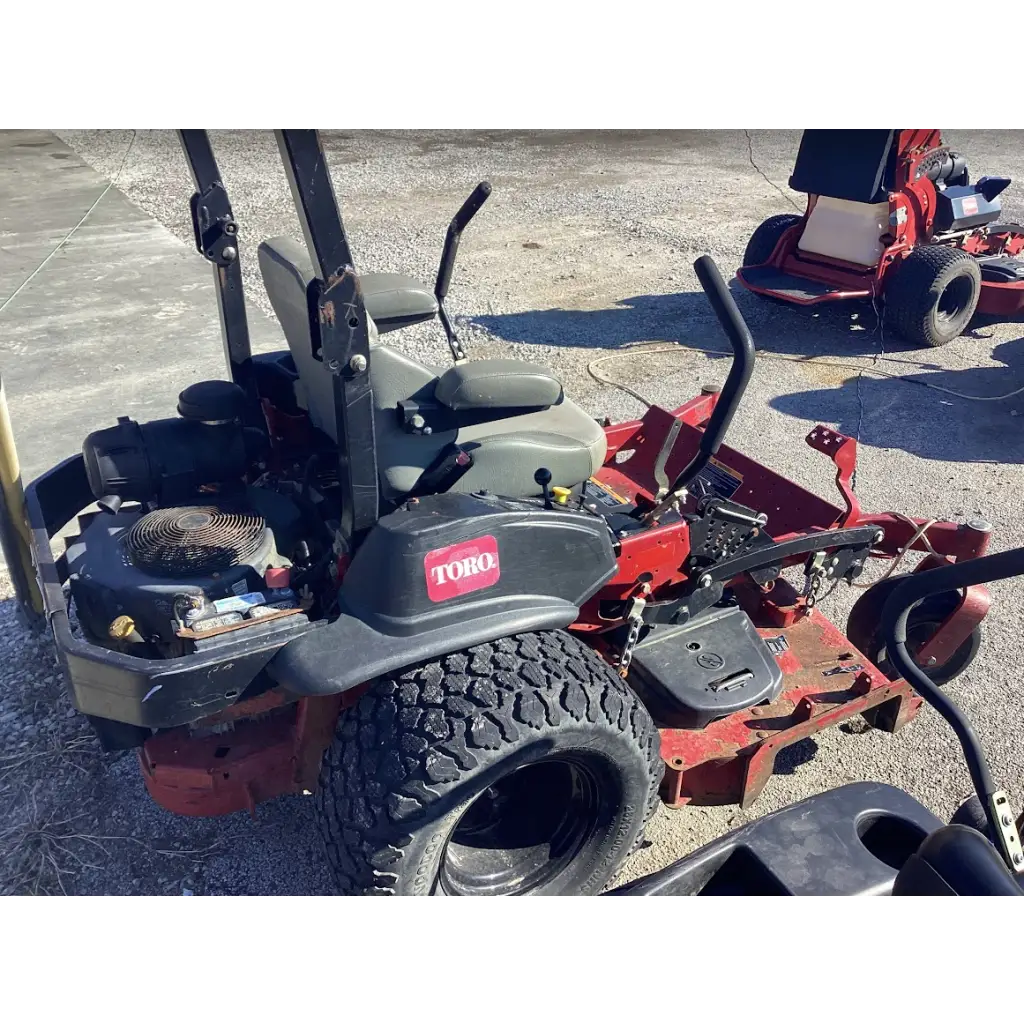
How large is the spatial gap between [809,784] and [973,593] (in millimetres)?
912

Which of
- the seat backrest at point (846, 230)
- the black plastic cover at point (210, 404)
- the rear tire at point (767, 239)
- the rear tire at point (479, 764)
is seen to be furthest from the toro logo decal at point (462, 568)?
the rear tire at point (767, 239)

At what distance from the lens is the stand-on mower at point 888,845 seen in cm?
184

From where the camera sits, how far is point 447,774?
2.31 m

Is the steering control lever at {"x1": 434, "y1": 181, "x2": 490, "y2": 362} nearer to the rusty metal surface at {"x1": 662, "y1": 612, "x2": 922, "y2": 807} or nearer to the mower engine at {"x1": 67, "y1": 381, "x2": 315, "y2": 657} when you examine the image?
the mower engine at {"x1": 67, "y1": 381, "x2": 315, "y2": 657}

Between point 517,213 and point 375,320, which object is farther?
point 517,213

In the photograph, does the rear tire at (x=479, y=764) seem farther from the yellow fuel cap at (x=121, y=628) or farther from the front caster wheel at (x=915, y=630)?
the front caster wheel at (x=915, y=630)

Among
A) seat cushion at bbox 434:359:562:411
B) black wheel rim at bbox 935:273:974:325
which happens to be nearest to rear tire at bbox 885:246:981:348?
black wheel rim at bbox 935:273:974:325

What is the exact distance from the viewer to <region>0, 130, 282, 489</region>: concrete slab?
5719 millimetres

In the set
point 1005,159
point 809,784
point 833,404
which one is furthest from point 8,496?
point 1005,159

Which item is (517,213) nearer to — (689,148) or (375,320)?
(689,148)

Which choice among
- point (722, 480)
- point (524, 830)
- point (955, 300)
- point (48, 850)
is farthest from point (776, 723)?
point (955, 300)

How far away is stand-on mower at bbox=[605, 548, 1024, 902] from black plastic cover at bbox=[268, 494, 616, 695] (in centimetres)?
72

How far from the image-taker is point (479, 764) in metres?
2.33

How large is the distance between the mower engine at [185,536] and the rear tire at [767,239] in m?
5.70
